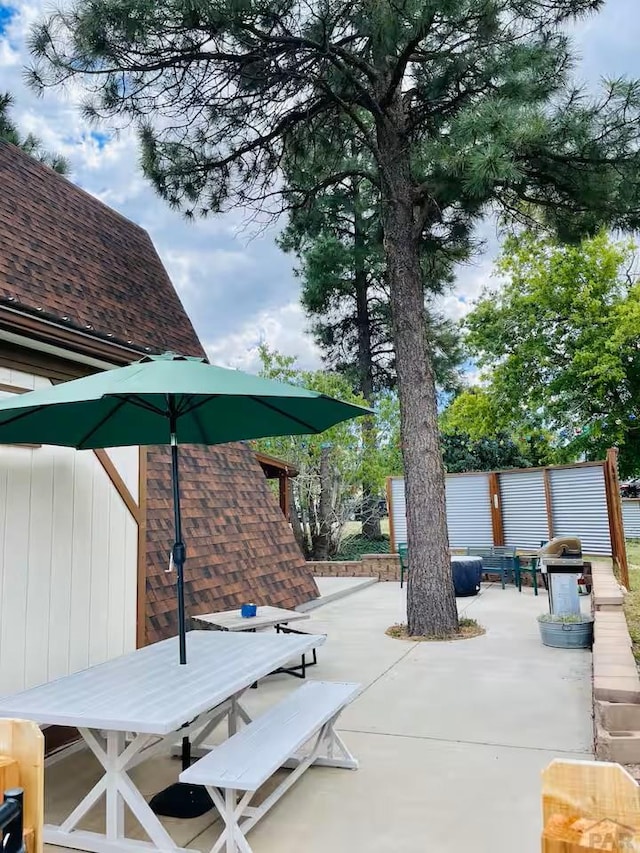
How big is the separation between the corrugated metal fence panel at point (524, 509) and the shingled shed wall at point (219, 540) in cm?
464

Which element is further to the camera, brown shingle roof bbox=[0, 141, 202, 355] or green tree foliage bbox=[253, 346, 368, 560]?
green tree foliage bbox=[253, 346, 368, 560]

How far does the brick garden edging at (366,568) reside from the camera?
12883 millimetres

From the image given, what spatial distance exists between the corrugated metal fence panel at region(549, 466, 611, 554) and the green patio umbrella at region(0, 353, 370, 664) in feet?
26.2

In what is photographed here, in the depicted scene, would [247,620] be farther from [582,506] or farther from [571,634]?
[582,506]

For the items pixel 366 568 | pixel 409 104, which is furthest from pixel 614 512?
pixel 409 104

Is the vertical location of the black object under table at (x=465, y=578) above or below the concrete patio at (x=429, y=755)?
above

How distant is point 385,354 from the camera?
64.5 ft

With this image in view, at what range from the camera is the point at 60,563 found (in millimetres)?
4113

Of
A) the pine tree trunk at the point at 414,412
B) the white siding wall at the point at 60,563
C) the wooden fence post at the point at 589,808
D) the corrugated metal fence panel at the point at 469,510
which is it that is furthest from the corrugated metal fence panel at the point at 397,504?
the wooden fence post at the point at 589,808

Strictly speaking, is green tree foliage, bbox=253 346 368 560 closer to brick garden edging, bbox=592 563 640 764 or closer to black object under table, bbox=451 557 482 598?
black object under table, bbox=451 557 482 598

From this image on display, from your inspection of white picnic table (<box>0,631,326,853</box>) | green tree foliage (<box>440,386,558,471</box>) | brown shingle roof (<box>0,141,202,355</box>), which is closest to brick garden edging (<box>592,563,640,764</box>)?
white picnic table (<box>0,631,326,853</box>)

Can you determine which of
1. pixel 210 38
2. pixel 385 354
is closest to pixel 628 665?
pixel 210 38

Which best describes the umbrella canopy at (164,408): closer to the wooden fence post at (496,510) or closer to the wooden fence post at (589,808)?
the wooden fence post at (589,808)

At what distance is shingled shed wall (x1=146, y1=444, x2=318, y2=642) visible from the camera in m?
6.76
